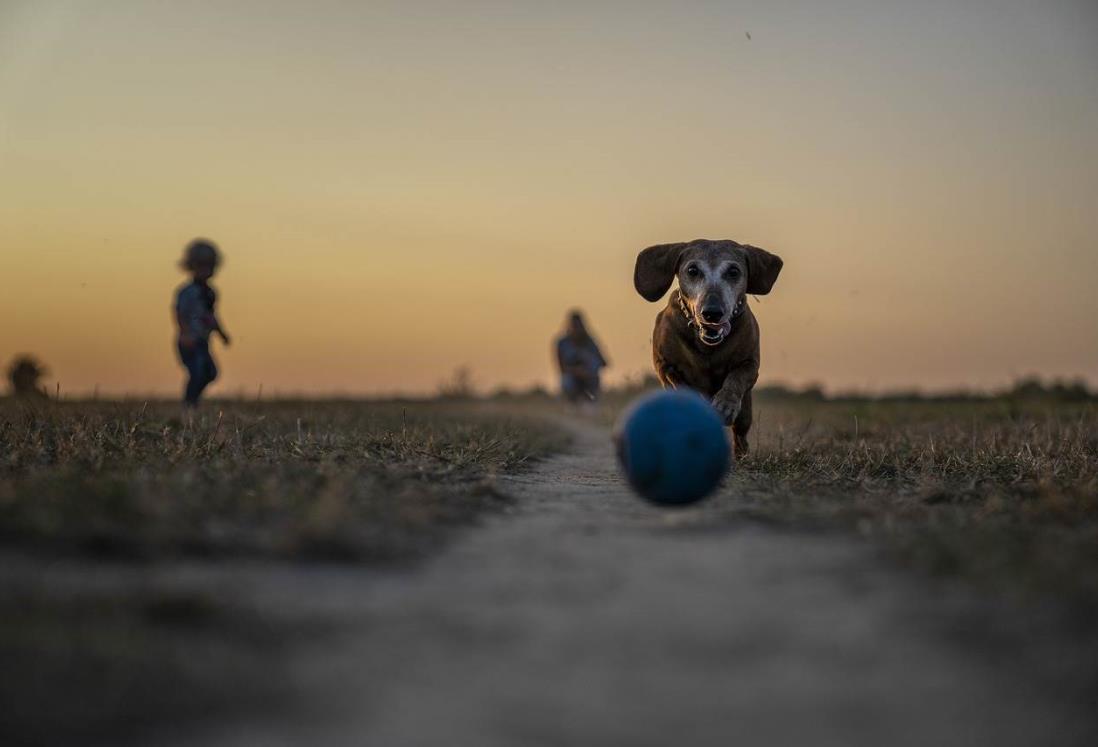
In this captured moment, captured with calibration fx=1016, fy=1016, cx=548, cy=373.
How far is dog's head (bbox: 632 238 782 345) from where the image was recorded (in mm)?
7371

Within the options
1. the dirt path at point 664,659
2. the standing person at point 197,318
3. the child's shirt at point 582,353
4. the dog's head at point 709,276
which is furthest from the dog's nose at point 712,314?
the child's shirt at point 582,353

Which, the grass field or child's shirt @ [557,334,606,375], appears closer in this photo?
the grass field

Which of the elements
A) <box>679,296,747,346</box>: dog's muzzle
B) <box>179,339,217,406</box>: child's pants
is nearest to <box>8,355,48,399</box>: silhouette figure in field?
<box>179,339,217,406</box>: child's pants

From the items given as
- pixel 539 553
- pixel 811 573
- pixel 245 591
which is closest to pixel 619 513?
pixel 539 553

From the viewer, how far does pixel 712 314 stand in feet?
23.7

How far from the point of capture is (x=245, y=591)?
321 cm

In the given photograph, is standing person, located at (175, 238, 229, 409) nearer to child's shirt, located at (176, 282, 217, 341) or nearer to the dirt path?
child's shirt, located at (176, 282, 217, 341)

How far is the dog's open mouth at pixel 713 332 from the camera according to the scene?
739 cm

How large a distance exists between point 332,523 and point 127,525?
75 centimetres

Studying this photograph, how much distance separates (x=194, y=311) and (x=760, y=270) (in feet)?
19.9

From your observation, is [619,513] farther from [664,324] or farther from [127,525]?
[664,324]

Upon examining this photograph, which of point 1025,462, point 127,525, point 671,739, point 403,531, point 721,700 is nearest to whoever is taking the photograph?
point 671,739

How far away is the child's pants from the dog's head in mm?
5083

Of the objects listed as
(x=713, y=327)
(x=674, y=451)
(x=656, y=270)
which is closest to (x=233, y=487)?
(x=674, y=451)
